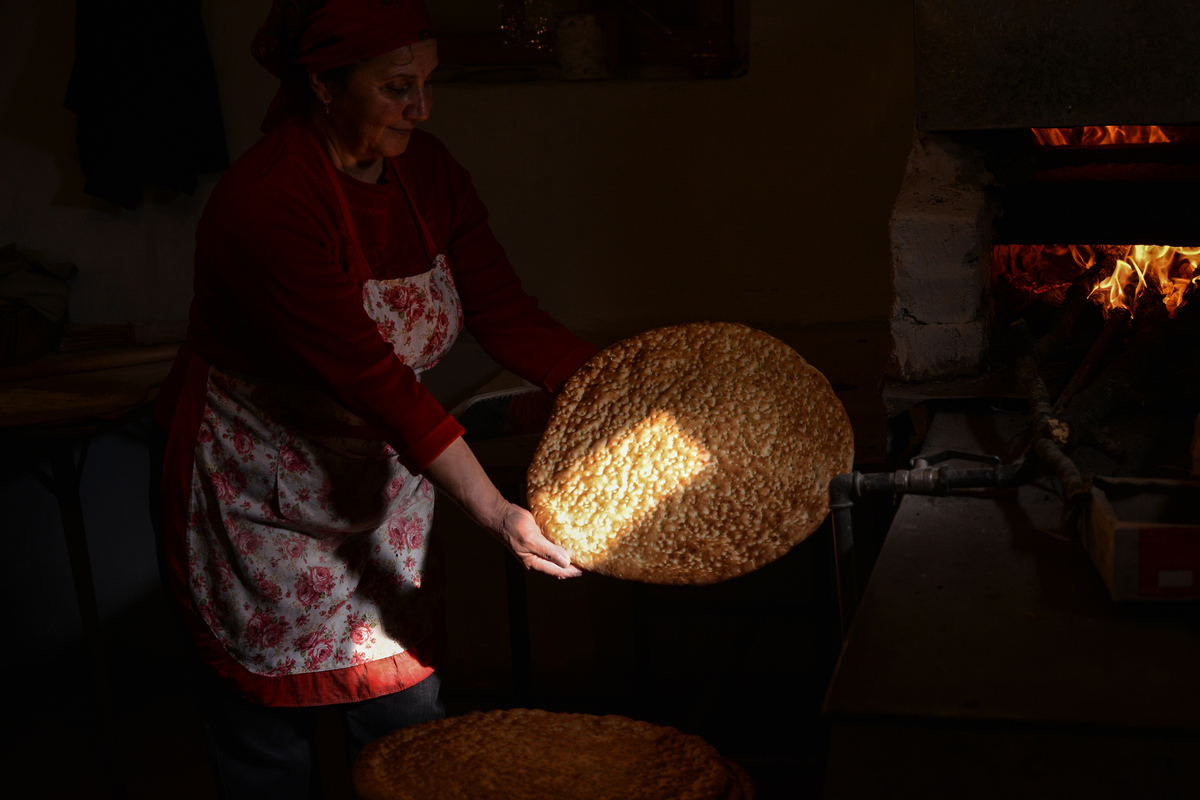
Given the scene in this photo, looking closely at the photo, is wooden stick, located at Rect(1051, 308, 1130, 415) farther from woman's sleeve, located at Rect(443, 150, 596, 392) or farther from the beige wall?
the beige wall

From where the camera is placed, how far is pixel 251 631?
1.52 metres

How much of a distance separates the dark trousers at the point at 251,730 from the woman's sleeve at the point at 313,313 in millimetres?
415

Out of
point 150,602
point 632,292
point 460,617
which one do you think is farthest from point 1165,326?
point 150,602

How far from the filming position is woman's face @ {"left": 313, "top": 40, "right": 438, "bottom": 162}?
4.38 feet

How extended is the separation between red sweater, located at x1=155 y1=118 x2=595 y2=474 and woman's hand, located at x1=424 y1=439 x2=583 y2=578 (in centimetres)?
3

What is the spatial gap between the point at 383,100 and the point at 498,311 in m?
0.44

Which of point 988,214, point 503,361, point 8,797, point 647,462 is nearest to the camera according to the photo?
point 647,462

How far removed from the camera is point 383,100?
1352 mm

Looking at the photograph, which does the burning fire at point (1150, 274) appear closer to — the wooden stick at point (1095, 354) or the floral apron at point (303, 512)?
the wooden stick at point (1095, 354)

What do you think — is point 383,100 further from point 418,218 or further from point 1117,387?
point 1117,387

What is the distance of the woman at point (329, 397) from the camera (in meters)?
1.30

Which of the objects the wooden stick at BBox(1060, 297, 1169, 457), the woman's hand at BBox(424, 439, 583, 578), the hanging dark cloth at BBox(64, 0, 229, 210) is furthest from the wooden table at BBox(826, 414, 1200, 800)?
the hanging dark cloth at BBox(64, 0, 229, 210)

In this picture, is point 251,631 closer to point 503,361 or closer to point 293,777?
point 293,777

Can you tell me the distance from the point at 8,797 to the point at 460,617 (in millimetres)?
1247
